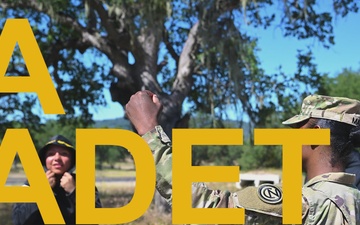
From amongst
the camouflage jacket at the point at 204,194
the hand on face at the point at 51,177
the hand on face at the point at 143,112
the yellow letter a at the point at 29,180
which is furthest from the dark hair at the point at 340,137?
Answer: the hand on face at the point at 51,177

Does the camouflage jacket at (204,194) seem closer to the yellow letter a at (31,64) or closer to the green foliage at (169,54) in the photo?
the yellow letter a at (31,64)

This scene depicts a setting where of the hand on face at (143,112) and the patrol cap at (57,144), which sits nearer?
the hand on face at (143,112)

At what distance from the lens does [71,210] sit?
9.41 ft

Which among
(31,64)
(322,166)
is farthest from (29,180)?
(322,166)

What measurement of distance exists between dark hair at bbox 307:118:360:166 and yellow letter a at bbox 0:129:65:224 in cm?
153

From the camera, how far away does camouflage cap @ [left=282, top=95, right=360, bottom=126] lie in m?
1.65

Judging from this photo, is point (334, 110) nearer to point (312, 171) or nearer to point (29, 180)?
point (312, 171)

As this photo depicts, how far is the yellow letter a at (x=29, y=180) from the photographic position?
264cm

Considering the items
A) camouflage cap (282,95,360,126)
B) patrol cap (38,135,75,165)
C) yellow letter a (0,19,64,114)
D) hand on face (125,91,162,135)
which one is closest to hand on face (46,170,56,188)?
patrol cap (38,135,75,165)

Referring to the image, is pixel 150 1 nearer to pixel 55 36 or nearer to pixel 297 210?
pixel 55 36

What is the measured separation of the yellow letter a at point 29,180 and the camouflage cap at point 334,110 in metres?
1.51

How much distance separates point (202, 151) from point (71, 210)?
4015cm

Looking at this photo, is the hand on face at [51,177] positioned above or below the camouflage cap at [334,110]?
below

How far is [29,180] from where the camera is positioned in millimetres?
2766
